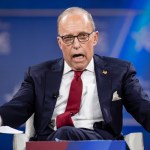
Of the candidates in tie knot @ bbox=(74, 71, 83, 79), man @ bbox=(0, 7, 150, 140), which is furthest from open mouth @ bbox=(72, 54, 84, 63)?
tie knot @ bbox=(74, 71, 83, 79)

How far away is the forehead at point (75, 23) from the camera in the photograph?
8.41 feet

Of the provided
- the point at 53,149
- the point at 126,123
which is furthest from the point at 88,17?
the point at 126,123

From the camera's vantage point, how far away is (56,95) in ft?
8.60

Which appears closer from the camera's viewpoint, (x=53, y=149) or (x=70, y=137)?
(x=53, y=149)

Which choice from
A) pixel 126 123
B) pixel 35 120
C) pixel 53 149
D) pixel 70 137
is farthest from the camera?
pixel 126 123

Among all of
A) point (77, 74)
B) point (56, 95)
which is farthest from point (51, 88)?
point (77, 74)

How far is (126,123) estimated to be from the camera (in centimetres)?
357

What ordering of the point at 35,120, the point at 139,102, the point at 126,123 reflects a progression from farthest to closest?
1. the point at 126,123
2. the point at 35,120
3. the point at 139,102

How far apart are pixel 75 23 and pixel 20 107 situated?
547 mm

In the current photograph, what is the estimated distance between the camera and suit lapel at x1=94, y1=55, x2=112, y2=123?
8.34 feet

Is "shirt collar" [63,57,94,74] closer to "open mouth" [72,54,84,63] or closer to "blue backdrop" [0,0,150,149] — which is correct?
"open mouth" [72,54,84,63]

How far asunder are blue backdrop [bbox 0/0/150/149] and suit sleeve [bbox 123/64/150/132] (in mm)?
934

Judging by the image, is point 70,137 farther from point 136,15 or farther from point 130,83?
point 136,15

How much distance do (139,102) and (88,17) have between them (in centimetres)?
54
